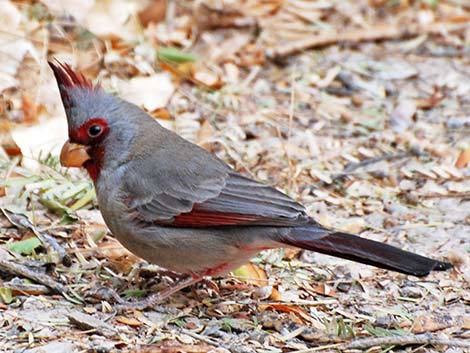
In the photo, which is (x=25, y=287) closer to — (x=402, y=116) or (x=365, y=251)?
(x=365, y=251)

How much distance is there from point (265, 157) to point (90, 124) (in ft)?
5.51

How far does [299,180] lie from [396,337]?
1.86 m

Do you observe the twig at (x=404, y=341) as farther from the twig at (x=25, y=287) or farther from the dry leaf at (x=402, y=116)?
the dry leaf at (x=402, y=116)

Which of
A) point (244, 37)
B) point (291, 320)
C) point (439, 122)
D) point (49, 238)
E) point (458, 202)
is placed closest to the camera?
point (291, 320)

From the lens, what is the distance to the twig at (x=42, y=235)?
445cm

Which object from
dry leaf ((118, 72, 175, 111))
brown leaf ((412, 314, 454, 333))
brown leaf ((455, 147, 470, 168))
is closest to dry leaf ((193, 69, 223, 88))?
dry leaf ((118, 72, 175, 111))

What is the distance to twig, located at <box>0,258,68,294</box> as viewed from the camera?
4.15 metres

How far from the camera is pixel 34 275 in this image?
4.15m

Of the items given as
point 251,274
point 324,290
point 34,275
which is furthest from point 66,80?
point 324,290

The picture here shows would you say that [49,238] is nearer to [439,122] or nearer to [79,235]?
[79,235]

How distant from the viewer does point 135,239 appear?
166 inches

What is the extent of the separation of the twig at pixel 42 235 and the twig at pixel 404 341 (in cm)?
141

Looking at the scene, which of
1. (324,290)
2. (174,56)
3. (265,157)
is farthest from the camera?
(174,56)

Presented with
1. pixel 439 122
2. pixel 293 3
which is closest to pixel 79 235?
pixel 439 122
